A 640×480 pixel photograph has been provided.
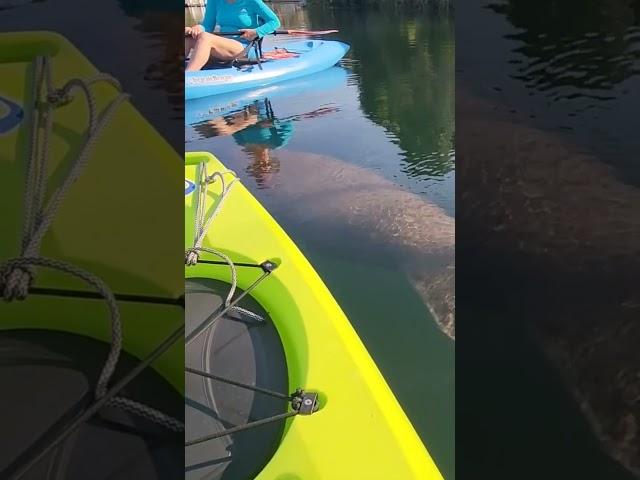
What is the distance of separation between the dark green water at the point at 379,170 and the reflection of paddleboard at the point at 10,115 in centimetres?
83

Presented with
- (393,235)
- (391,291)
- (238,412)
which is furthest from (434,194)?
(238,412)

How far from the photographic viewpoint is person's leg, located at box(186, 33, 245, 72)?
12.0 ft

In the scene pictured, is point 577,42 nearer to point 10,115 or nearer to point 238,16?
point 10,115

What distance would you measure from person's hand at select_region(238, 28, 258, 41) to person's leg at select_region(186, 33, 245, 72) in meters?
0.08

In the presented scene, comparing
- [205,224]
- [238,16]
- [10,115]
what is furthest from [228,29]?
[10,115]

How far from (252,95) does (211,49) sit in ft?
1.28

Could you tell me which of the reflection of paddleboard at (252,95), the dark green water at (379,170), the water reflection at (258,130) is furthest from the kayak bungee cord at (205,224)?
the reflection of paddleboard at (252,95)

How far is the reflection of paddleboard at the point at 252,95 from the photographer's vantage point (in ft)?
11.9

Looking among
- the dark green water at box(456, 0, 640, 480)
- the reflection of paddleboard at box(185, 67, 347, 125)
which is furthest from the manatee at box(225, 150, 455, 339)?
the reflection of paddleboard at box(185, 67, 347, 125)

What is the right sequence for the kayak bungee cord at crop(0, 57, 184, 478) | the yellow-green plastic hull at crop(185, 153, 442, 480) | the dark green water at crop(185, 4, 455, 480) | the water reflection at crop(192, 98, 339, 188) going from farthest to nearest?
the water reflection at crop(192, 98, 339, 188)
the dark green water at crop(185, 4, 455, 480)
the yellow-green plastic hull at crop(185, 153, 442, 480)
the kayak bungee cord at crop(0, 57, 184, 478)

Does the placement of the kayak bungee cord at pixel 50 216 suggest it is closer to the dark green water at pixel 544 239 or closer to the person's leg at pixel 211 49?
the dark green water at pixel 544 239

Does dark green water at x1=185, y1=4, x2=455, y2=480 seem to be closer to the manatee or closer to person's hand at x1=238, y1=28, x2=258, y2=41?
the manatee

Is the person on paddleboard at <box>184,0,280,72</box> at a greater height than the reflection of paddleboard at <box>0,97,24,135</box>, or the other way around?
the reflection of paddleboard at <box>0,97,24,135</box>

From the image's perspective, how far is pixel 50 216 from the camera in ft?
1.17
